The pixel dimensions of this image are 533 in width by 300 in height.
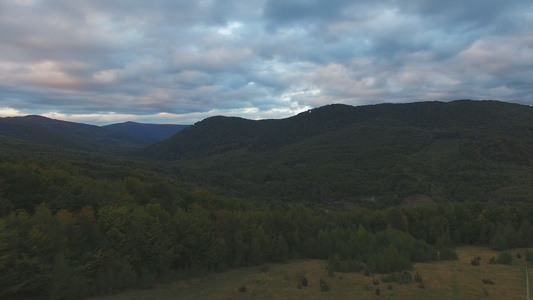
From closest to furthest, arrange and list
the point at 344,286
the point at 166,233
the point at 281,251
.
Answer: the point at 344,286 < the point at 166,233 < the point at 281,251

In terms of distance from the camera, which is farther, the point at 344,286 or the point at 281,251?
the point at 281,251

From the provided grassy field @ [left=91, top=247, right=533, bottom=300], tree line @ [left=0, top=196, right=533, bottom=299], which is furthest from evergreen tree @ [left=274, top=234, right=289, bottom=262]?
grassy field @ [left=91, top=247, right=533, bottom=300]

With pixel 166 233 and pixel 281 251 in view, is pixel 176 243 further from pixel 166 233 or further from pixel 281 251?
pixel 281 251

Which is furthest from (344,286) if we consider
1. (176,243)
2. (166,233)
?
(166,233)

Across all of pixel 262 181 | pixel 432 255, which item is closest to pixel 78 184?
pixel 432 255

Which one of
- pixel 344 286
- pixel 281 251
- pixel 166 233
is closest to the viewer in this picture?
pixel 344 286

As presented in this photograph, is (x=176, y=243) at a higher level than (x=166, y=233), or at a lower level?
lower

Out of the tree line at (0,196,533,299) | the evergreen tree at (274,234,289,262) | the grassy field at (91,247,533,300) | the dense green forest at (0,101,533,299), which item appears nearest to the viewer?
the tree line at (0,196,533,299)

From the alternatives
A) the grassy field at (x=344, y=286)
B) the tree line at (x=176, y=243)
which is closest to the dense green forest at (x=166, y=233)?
the tree line at (x=176, y=243)

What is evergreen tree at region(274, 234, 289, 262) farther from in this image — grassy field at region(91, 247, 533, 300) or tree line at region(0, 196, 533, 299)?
grassy field at region(91, 247, 533, 300)
